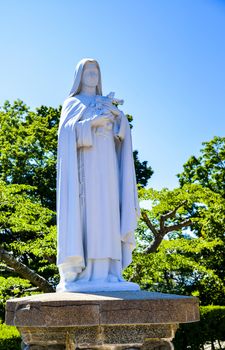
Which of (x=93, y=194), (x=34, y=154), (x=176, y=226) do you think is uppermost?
(x=34, y=154)

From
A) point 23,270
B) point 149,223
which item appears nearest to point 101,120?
point 23,270

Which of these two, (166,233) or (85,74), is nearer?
(85,74)

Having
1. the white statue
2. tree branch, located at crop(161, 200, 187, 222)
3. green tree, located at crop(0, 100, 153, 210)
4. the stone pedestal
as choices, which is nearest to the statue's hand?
the white statue

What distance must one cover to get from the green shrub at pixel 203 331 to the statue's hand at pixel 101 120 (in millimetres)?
7968

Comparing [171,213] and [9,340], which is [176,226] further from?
[9,340]

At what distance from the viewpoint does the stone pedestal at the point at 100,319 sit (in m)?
3.64

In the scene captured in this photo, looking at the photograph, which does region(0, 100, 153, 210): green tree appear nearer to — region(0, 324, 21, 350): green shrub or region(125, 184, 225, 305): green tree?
region(125, 184, 225, 305): green tree

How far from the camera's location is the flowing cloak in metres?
4.58

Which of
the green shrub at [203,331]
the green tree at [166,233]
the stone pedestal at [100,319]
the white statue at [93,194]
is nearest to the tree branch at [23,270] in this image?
the green tree at [166,233]

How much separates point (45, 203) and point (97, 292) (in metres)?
16.2

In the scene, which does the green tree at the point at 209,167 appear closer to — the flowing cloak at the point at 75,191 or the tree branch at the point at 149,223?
the tree branch at the point at 149,223

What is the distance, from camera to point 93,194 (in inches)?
189

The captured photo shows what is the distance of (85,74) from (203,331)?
873cm

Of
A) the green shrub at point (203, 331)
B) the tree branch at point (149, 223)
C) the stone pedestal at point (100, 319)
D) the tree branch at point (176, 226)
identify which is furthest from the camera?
the tree branch at point (176, 226)
